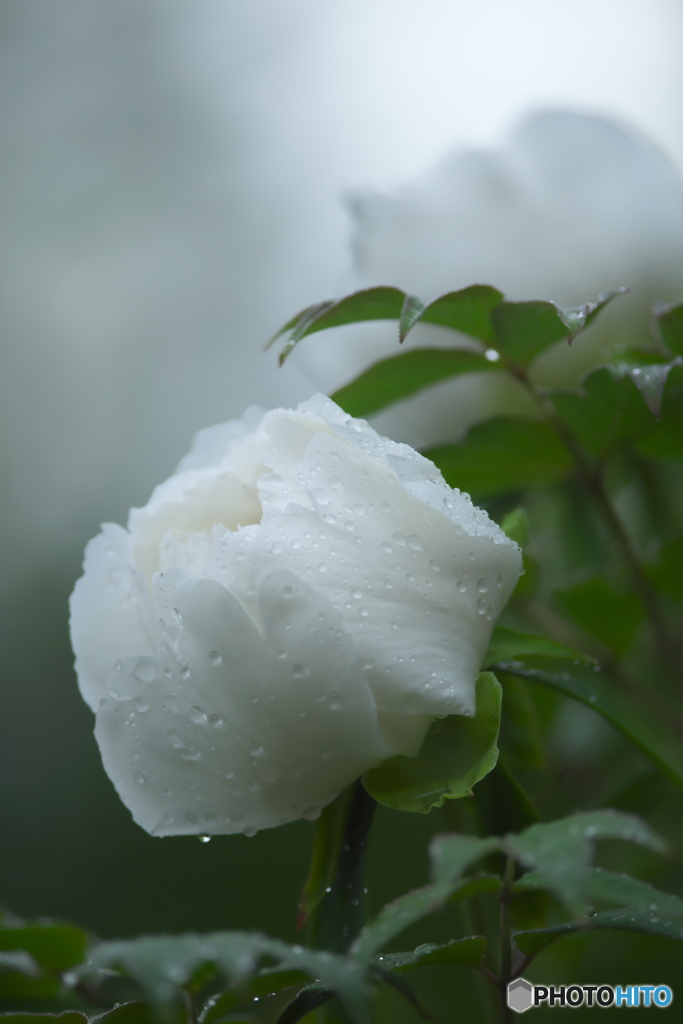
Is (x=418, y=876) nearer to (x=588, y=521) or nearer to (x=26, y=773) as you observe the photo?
(x=588, y=521)

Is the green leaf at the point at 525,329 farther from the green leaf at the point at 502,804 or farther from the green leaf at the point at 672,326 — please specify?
the green leaf at the point at 502,804

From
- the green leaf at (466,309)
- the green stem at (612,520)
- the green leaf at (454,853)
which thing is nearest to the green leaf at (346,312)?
the green leaf at (466,309)

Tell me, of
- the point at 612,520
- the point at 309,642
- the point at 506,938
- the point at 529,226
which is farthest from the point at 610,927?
the point at 529,226

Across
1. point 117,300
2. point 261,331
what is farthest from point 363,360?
point 117,300

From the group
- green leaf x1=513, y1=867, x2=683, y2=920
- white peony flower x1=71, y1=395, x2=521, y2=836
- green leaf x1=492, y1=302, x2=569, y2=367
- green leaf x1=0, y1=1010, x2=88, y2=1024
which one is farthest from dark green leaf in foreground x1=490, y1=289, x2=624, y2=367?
green leaf x1=0, y1=1010, x2=88, y2=1024

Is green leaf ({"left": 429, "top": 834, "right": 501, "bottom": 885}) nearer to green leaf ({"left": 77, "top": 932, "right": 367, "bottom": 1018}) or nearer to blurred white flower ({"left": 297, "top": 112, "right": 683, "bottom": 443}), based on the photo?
green leaf ({"left": 77, "top": 932, "right": 367, "bottom": 1018})

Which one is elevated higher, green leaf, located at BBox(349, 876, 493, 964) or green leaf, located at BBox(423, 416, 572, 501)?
green leaf, located at BBox(423, 416, 572, 501)

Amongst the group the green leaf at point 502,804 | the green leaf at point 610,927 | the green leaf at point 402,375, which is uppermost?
the green leaf at point 402,375
